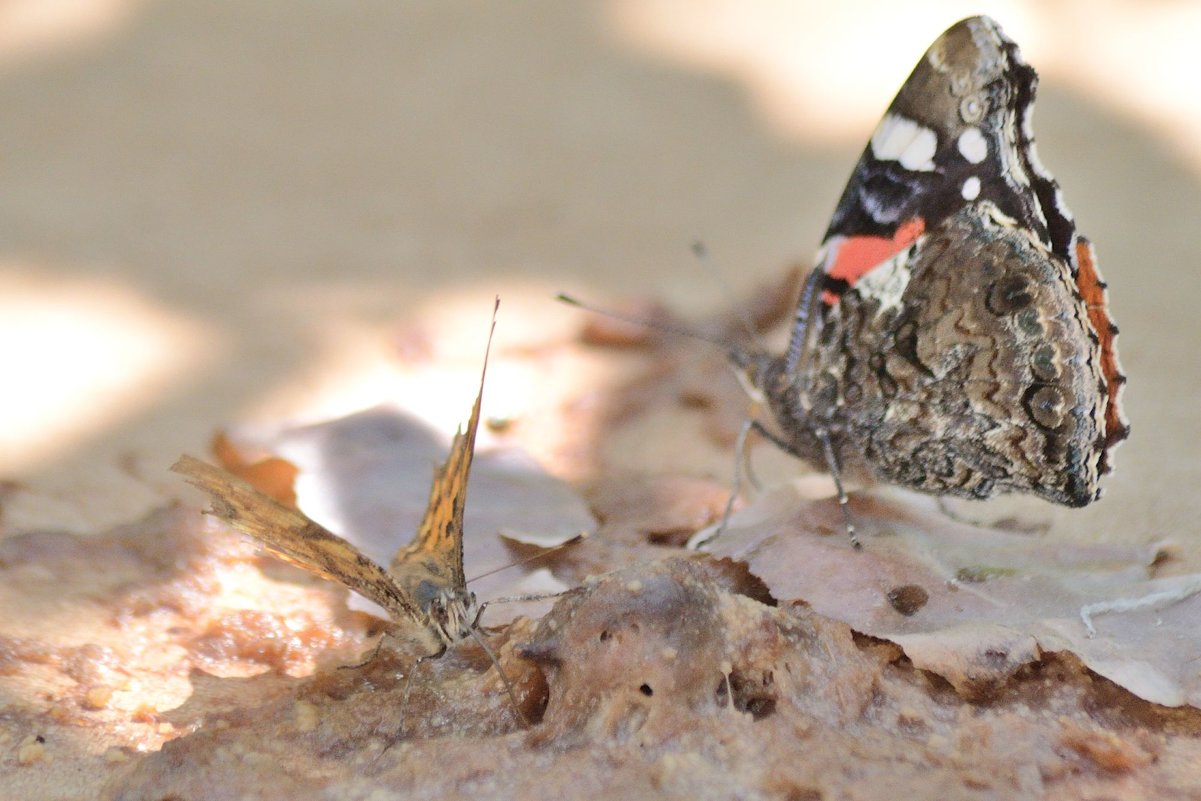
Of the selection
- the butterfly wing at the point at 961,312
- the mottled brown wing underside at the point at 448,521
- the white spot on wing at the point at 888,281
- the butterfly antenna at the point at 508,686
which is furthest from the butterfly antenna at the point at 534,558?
the white spot on wing at the point at 888,281

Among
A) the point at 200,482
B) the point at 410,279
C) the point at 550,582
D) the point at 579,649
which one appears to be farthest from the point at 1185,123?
the point at 200,482

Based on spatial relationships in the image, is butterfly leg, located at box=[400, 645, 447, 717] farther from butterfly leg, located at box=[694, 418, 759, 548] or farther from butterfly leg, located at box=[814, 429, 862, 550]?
butterfly leg, located at box=[814, 429, 862, 550]

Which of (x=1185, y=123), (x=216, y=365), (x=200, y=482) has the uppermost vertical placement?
(x=1185, y=123)

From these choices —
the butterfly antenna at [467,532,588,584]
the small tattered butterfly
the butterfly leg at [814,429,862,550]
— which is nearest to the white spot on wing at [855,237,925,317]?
the butterfly leg at [814,429,862,550]

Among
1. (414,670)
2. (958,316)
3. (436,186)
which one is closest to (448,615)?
(414,670)

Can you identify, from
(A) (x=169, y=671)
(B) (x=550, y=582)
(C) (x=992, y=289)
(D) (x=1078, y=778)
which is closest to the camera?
(D) (x=1078, y=778)

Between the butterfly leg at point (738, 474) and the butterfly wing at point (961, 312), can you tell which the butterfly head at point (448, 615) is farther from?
the butterfly wing at point (961, 312)

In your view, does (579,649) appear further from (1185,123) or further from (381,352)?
(1185,123)
